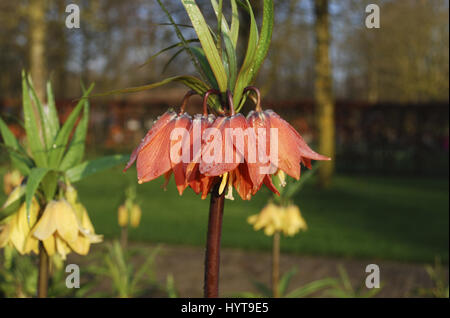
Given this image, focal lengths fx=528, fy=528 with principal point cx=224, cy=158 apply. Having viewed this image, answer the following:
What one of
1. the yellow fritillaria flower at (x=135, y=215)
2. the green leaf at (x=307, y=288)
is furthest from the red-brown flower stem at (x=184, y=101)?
the yellow fritillaria flower at (x=135, y=215)

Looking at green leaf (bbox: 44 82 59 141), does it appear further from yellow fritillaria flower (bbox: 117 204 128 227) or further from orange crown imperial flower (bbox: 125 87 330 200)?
yellow fritillaria flower (bbox: 117 204 128 227)

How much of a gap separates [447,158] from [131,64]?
15.6m

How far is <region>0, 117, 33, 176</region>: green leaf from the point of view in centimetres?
129

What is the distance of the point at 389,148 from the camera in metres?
14.3

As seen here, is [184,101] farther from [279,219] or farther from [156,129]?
[279,219]

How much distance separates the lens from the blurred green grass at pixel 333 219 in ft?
16.8

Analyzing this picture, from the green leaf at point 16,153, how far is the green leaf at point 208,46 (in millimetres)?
616

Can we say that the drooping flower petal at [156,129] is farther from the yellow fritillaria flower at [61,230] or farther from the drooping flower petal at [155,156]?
the yellow fritillaria flower at [61,230]

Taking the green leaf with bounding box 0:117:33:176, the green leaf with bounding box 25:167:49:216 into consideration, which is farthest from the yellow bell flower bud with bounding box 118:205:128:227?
the green leaf with bounding box 25:167:49:216

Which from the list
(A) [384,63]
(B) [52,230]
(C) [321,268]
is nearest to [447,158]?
(C) [321,268]

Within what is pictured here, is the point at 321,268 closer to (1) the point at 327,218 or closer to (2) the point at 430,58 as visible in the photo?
(1) the point at 327,218

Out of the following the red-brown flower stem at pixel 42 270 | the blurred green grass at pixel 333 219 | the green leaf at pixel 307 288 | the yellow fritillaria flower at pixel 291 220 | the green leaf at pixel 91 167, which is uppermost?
the green leaf at pixel 91 167

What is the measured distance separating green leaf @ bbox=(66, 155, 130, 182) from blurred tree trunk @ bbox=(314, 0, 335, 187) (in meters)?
8.99

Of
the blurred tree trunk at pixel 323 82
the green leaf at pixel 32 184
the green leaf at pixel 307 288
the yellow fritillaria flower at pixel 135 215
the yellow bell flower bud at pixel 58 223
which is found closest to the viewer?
the green leaf at pixel 32 184
